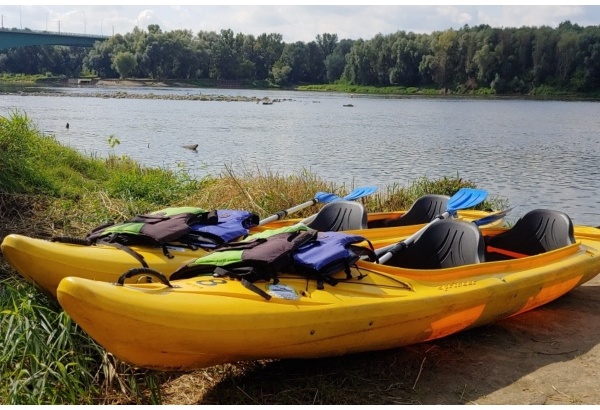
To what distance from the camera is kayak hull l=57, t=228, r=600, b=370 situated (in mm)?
3078

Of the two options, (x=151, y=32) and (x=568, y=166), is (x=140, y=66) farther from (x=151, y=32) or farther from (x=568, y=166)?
(x=568, y=166)

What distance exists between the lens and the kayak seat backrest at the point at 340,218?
5.74 meters

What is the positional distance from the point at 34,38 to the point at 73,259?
131 feet

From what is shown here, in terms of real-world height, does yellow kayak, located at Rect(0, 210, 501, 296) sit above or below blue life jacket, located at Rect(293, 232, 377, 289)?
below

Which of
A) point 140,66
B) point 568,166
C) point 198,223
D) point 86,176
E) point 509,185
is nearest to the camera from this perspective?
point 198,223

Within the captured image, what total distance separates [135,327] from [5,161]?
4.50m

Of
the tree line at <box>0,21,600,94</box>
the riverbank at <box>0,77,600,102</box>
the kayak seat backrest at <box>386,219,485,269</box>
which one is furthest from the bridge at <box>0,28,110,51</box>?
the kayak seat backrest at <box>386,219,485,269</box>

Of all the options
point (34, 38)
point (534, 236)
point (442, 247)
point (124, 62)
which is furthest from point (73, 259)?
point (124, 62)

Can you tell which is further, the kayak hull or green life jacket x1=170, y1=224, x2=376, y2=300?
green life jacket x1=170, y1=224, x2=376, y2=300

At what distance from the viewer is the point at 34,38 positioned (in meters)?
39.8

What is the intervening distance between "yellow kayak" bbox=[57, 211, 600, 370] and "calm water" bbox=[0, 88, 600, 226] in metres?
5.73

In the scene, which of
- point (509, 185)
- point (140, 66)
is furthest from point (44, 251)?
point (140, 66)

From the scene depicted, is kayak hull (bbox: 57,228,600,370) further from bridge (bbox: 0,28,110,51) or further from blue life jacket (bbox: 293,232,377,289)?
bridge (bbox: 0,28,110,51)

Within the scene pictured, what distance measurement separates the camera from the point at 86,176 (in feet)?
30.6
